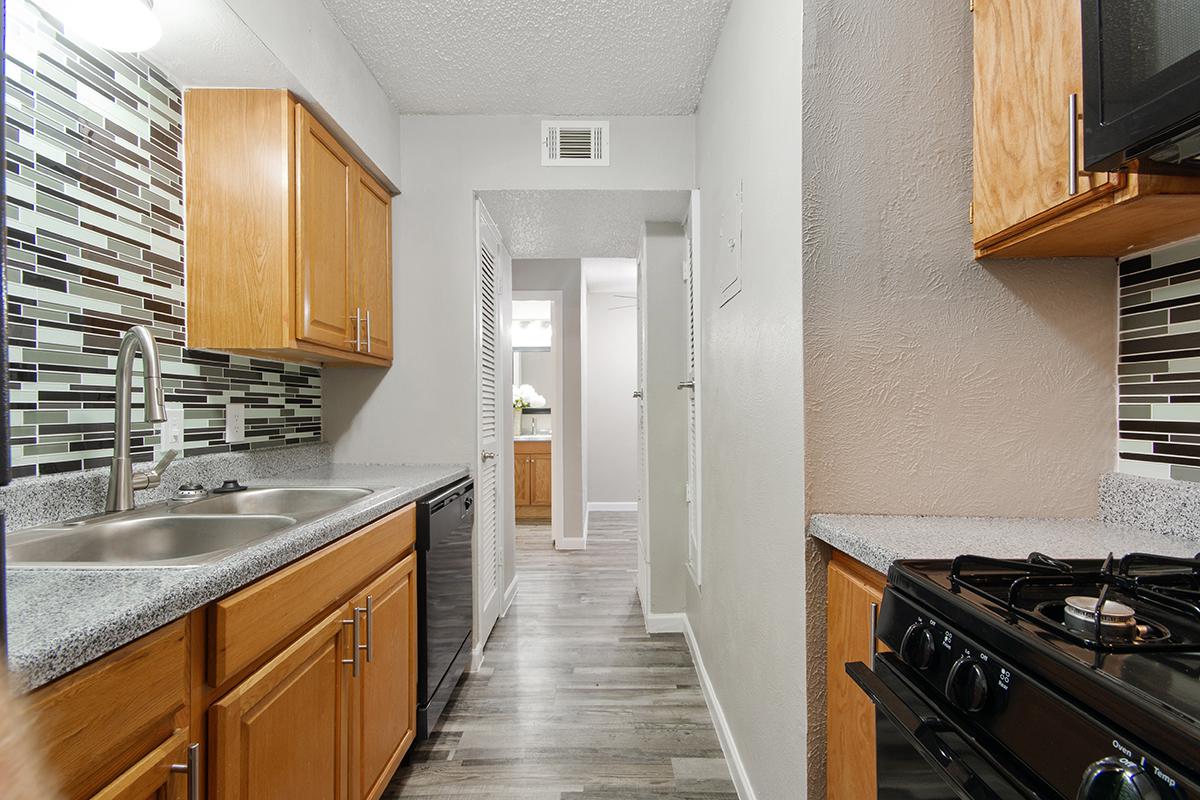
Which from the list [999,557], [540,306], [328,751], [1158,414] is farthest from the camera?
[540,306]

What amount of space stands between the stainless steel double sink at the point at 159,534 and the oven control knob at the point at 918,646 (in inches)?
42.3

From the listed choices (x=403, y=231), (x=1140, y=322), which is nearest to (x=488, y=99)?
(x=403, y=231)

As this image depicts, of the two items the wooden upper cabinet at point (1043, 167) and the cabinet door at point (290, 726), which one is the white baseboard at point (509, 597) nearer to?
the cabinet door at point (290, 726)

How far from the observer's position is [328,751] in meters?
1.29

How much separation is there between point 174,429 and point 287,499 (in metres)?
0.37

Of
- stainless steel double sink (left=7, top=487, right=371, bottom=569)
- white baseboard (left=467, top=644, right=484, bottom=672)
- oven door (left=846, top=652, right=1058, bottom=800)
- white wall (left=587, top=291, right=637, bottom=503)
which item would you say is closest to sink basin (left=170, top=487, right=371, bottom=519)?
stainless steel double sink (left=7, top=487, right=371, bottom=569)

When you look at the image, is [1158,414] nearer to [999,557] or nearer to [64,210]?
[999,557]

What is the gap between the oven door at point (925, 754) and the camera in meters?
0.65

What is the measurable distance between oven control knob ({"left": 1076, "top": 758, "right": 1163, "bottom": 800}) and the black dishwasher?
171 cm

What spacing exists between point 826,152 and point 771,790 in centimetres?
147

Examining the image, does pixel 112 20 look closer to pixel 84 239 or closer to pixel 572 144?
pixel 84 239

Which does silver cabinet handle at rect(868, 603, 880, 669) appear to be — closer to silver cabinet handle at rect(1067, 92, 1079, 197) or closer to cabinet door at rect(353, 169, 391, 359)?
silver cabinet handle at rect(1067, 92, 1079, 197)

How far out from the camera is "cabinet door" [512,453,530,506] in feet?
18.7

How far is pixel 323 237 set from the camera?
196 centimetres
